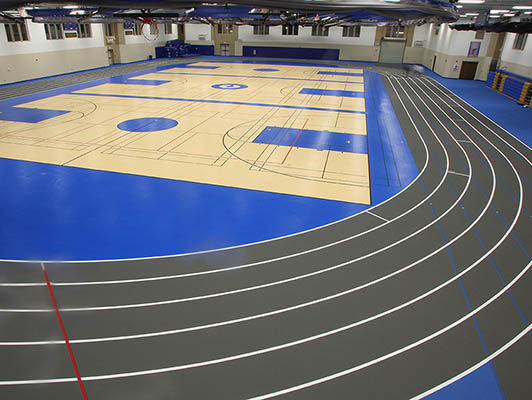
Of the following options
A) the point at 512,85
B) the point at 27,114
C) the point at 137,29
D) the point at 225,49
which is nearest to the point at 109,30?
the point at 137,29

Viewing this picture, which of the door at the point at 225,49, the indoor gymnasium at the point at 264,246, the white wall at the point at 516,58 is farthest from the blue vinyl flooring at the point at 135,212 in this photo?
the door at the point at 225,49

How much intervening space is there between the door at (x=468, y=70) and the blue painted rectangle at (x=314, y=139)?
825 inches

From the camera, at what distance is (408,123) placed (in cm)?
1525

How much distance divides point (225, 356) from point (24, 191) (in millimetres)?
7104

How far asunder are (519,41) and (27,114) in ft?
91.3

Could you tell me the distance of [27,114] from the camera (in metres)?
15.1

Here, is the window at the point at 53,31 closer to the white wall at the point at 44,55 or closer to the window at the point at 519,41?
the white wall at the point at 44,55

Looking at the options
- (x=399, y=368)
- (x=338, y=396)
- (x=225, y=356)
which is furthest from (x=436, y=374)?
(x=225, y=356)

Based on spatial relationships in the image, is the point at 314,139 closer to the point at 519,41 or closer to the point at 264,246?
the point at 264,246

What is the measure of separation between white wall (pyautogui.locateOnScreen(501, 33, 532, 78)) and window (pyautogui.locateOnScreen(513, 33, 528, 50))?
0.79 feet

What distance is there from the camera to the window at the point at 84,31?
27178 millimetres

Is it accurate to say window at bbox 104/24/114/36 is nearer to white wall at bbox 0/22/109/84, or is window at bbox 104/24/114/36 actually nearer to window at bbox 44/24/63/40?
white wall at bbox 0/22/109/84

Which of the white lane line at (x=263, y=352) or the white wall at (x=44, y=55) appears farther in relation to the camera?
the white wall at (x=44, y=55)

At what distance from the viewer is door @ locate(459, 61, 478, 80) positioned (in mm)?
28203
